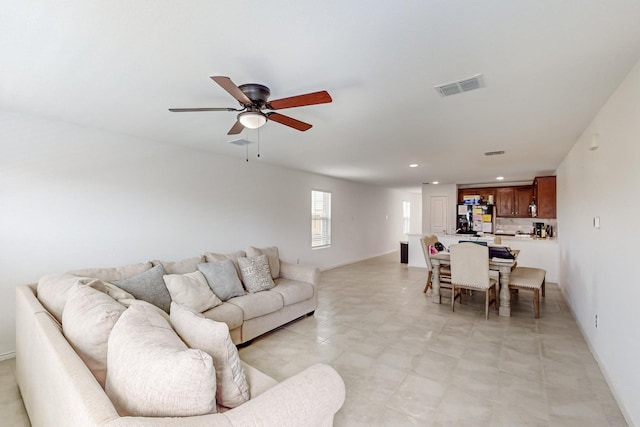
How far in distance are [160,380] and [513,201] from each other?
29.1 ft

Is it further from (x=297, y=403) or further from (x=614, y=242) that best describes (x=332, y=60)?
(x=614, y=242)

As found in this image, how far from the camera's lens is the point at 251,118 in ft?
7.23

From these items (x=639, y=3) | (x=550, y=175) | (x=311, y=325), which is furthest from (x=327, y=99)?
(x=550, y=175)

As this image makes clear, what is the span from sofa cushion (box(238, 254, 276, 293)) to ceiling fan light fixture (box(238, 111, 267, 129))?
185 centimetres

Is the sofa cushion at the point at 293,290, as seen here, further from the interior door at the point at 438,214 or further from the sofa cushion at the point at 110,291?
the interior door at the point at 438,214

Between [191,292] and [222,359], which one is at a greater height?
[222,359]

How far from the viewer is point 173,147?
13.3 feet

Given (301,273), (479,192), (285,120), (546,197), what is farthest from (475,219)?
(285,120)

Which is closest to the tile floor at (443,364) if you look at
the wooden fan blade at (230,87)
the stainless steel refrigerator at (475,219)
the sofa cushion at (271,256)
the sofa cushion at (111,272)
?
the sofa cushion at (271,256)

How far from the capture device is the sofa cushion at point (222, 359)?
4.01 ft

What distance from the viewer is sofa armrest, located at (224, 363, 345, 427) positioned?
3.18ft

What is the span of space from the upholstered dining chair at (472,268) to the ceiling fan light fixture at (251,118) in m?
3.21

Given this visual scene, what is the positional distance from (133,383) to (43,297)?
1.72 meters

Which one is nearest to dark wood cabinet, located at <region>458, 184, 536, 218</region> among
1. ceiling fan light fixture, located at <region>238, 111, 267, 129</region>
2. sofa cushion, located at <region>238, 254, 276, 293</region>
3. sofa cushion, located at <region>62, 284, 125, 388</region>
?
sofa cushion, located at <region>238, 254, 276, 293</region>
